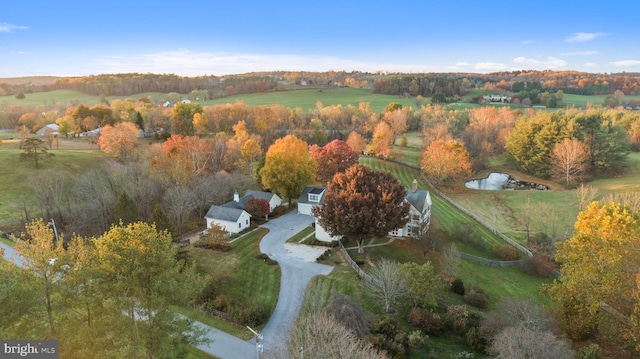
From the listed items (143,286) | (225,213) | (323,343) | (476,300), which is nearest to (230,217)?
(225,213)

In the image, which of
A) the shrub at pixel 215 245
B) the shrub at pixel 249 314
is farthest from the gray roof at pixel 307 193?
the shrub at pixel 249 314

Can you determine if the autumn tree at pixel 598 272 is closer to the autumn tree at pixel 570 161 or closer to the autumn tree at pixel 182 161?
the autumn tree at pixel 182 161

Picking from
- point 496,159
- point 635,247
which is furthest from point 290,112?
point 635,247

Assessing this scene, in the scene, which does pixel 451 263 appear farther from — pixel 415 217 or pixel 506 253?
pixel 506 253

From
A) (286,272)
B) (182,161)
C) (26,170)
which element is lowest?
(286,272)

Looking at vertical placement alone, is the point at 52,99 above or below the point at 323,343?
above

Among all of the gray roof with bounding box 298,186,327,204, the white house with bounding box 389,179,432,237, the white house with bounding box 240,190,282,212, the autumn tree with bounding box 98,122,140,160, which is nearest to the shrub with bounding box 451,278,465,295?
the white house with bounding box 389,179,432,237
